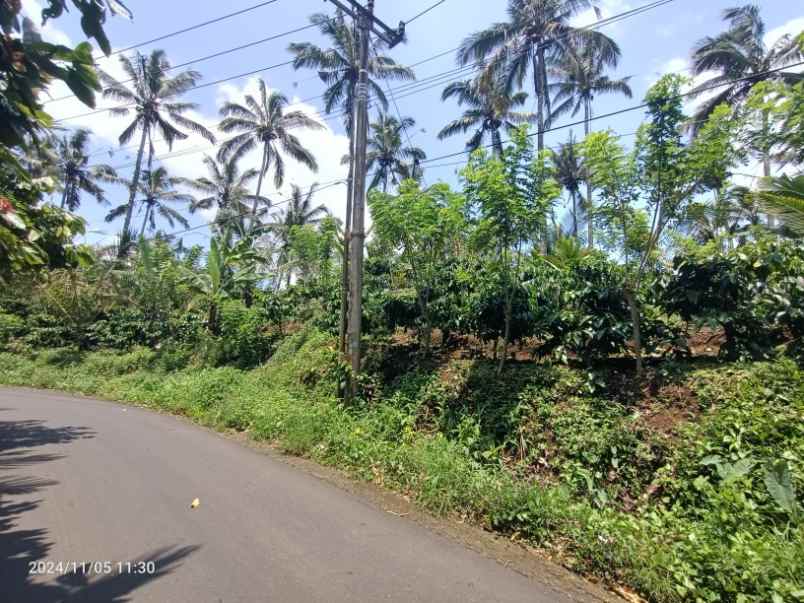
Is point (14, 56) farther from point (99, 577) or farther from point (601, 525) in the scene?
point (601, 525)

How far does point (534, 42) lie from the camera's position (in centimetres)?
1970

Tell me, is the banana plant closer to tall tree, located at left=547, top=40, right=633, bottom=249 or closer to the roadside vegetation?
the roadside vegetation

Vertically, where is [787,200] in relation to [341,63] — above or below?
below

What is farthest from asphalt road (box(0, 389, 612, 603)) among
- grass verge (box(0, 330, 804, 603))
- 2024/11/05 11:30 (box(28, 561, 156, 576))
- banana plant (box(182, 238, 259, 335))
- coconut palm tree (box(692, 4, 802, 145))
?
coconut palm tree (box(692, 4, 802, 145))

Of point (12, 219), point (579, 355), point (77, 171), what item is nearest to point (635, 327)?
point (579, 355)

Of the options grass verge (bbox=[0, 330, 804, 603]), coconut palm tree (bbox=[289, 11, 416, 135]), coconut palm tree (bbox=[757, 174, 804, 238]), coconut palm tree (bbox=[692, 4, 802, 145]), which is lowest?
grass verge (bbox=[0, 330, 804, 603])

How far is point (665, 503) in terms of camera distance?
→ 444cm

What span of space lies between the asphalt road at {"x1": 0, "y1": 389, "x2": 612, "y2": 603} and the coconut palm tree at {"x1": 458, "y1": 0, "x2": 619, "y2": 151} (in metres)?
18.0

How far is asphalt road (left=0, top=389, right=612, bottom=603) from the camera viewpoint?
10.5 feet

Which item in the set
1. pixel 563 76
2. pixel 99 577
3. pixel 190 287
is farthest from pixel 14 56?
pixel 563 76

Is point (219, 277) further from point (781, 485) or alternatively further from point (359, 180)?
point (781, 485)

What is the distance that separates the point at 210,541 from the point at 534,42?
22.4m

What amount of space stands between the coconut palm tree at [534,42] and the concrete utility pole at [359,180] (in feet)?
39.7

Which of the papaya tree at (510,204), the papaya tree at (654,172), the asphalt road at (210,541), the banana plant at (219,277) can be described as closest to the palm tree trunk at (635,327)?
the papaya tree at (654,172)
